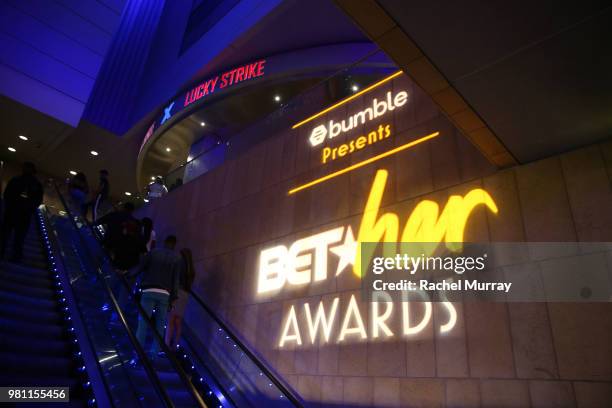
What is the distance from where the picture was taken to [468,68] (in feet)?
9.80

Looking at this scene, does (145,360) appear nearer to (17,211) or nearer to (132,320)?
(132,320)

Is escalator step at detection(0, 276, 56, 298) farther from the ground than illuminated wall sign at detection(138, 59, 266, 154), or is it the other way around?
illuminated wall sign at detection(138, 59, 266, 154)

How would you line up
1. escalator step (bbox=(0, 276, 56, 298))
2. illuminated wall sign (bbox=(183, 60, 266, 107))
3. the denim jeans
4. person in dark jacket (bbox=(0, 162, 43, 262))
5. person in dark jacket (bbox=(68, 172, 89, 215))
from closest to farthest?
1. the denim jeans
2. escalator step (bbox=(0, 276, 56, 298))
3. person in dark jacket (bbox=(0, 162, 43, 262))
4. illuminated wall sign (bbox=(183, 60, 266, 107))
5. person in dark jacket (bbox=(68, 172, 89, 215))

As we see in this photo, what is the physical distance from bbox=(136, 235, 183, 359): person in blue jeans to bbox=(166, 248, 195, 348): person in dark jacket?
16.2 inches

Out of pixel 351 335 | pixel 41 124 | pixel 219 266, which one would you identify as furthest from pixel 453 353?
pixel 41 124

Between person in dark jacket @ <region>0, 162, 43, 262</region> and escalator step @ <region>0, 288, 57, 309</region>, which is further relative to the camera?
person in dark jacket @ <region>0, 162, 43, 262</region>

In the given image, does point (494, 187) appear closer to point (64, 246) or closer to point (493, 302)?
point (493, 302)

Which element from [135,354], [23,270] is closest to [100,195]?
[23,270]

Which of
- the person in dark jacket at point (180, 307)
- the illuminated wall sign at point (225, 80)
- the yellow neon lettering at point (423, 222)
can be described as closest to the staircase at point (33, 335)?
the person in dark jacket at point (180, 307)

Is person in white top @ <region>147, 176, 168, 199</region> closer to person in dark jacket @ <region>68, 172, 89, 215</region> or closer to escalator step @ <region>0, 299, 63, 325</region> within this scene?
person in dark jacket @ <region>68, 172, 89, 215</region>

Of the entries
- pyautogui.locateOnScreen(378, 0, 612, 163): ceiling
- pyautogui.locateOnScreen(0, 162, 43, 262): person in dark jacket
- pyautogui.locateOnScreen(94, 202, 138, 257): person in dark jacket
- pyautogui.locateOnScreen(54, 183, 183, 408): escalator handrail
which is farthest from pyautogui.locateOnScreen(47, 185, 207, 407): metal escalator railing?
pyautogui.locateOnScreen(378, 0, 612, 163): ceiling

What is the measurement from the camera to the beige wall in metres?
3.19

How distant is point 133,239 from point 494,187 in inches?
208

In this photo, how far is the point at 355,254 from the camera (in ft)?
16.3
